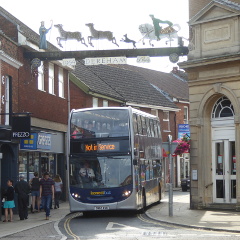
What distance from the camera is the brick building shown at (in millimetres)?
30266

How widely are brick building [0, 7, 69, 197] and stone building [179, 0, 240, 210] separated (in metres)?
7.10

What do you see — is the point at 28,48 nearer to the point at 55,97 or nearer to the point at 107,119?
the point at 55,97

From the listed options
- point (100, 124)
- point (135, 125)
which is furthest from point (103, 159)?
point (135, 125)

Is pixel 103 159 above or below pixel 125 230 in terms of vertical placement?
above

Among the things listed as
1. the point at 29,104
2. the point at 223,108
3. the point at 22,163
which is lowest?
the point at 22,163

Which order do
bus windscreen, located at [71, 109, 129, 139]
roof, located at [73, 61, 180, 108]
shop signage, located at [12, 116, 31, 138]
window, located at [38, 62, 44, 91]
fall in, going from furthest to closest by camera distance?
roof, located at [73, 61, 180, 108], window, located at [38, 62, 44, 91], shop signage, located at [12, 116, 31, 138], bus windscreen, located at [71, 109, 129, 139]

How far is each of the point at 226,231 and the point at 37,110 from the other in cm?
1781

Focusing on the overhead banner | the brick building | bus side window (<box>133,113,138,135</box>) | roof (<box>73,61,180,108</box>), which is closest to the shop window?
the brick building

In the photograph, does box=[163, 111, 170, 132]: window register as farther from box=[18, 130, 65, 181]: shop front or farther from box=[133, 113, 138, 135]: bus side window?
box=[133, 113, 138, 135]: bus side window

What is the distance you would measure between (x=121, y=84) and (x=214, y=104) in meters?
30.7

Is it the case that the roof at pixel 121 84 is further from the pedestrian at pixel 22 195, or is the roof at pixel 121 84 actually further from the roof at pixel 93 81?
the pedestrian at pixel 22 195

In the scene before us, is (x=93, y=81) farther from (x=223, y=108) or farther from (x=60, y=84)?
(x=223, y=108)

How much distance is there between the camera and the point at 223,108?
Answer: 28.5 meters

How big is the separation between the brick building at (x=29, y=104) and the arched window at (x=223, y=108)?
7.71m
